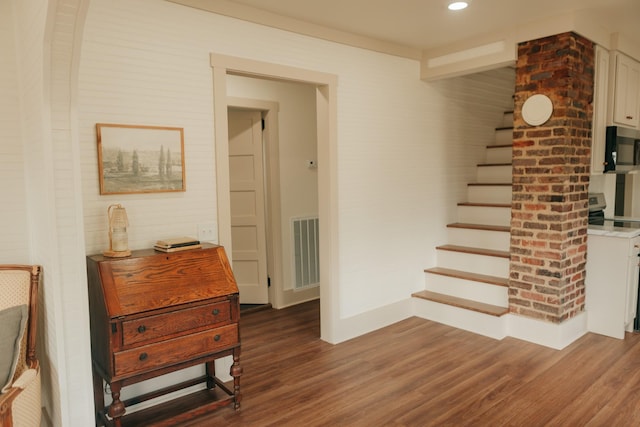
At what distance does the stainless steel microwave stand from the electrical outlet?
3.32m

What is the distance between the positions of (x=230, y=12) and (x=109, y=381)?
7.75ft

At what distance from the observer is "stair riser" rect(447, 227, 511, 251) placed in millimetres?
4297

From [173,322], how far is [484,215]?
339cm

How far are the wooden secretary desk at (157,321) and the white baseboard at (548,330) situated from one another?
240cm

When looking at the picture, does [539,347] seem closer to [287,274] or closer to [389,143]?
[389,143]

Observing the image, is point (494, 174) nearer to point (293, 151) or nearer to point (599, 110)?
point (599, 110)

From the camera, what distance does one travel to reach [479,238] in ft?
14.7

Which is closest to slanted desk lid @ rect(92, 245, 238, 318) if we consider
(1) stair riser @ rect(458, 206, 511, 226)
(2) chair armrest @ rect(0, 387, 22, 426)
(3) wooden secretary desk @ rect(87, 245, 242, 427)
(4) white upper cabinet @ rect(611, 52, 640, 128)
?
(3) wooden secretary desk @ rect(87, 245, 242, 427)

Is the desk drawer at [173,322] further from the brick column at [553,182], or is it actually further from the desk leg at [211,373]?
the brick column at [553,182]

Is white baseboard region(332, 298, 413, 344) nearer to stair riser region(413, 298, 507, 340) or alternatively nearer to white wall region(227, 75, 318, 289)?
stair riser region(413, 298, 507, 340)

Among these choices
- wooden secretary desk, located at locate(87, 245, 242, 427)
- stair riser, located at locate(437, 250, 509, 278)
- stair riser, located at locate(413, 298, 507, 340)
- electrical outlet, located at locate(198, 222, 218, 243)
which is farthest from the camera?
stair riser, located at locate(437, 250, 509, 278)

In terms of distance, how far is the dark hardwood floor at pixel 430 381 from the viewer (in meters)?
2.66

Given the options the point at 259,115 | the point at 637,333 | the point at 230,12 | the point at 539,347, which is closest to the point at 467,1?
the point at 230,12

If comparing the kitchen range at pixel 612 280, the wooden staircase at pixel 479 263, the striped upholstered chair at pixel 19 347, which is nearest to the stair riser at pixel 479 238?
the wooden staircase at pixel 479 263
